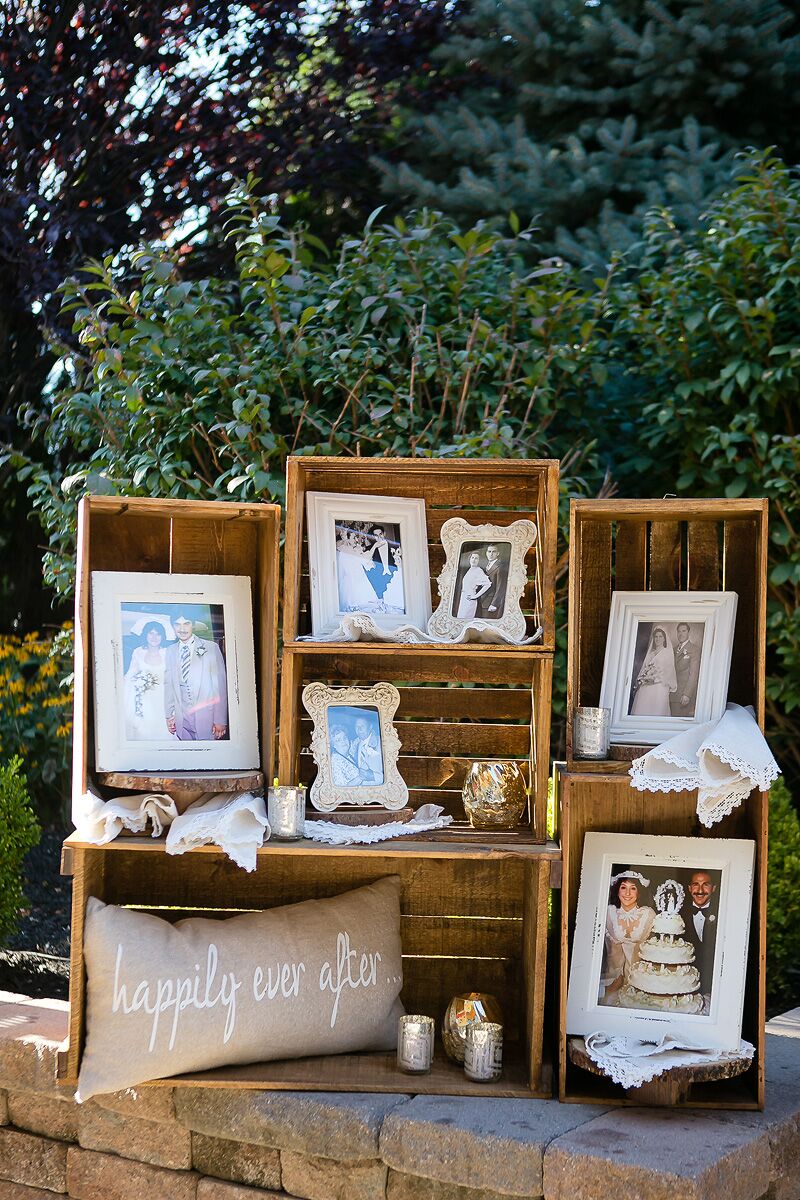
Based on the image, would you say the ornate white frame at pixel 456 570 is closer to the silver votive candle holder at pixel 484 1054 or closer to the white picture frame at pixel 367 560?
the white picture frame at pixel 367 560

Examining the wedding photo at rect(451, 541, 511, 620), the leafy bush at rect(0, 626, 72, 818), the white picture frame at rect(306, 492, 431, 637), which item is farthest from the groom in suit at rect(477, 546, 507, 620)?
the leafy bush at rect(0, 626, 72, 818)

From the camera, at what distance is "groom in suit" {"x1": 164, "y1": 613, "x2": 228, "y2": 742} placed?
7.59 ft

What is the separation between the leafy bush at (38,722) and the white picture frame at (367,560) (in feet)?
7.40

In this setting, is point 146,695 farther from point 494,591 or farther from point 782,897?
point 782,897

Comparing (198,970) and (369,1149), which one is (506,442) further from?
(369,1149)

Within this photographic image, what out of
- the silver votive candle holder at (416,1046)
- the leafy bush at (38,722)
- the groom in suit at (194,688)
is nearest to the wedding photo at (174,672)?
the groom in suit at (194,688)

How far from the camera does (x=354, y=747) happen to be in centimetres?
236

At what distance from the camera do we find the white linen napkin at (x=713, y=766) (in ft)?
6.52

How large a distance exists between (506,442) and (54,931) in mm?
2152

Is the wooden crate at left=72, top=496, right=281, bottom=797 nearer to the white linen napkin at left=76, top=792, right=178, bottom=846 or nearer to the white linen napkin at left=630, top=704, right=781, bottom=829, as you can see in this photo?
the white linen napkin at left=76, top=792, right=178, bottom=846

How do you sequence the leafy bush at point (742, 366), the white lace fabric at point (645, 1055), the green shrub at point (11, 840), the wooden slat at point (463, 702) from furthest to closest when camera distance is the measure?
the leafy bush at point (742, 366)
the green shrub at point (11, 840)
the wooden slat at point (463, 702)
the white lace fabric at point (645, 1055)

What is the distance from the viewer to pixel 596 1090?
2178 mm

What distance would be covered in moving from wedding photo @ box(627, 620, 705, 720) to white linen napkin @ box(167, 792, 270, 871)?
78 centimetres

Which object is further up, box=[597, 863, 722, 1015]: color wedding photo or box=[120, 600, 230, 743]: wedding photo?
box=[120, 600, 230, 743]: wedding photo
